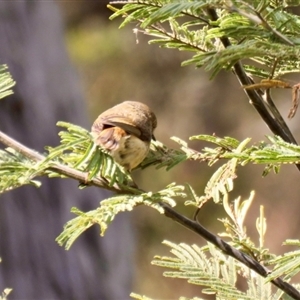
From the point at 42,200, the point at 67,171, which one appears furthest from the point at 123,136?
the point at 42,200

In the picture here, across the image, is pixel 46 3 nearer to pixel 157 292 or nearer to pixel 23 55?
pixel 23 55

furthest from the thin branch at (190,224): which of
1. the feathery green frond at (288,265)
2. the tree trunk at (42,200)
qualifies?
the tree trunk at (42,200)

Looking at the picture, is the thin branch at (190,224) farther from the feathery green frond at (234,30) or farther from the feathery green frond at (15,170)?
the feathery green frond at (234,30)

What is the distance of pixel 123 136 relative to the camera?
1.32 m

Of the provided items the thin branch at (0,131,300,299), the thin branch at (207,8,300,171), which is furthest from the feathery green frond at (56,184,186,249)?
the thin branch at (207,8,300,171)

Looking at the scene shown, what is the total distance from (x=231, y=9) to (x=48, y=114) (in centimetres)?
220

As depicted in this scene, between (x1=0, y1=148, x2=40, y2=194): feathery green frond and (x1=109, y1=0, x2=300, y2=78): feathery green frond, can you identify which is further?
(x1=0, y1=148, x2=40, y2=194): feathery green frond

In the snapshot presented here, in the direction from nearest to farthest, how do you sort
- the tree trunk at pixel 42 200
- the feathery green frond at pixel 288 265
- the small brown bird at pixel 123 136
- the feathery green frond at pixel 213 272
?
the feathery green frond at pixel 288 265 < the feathery green frond at pixel 213 272 < the small brown bird at pixel 123 136 < the tree trunk at pixel 42 200

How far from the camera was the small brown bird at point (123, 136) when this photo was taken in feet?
3.90

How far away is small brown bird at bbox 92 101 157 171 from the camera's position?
119cm

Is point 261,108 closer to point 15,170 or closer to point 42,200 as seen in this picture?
point 15,170

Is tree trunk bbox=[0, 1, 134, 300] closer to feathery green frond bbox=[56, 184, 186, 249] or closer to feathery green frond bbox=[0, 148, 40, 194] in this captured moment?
feathery green frond bbox=[0, 148, 40, 194]

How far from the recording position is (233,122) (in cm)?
638

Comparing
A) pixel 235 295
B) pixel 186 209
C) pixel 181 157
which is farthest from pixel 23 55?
pixel 186 209
